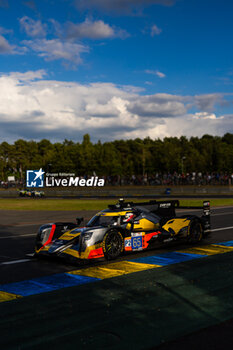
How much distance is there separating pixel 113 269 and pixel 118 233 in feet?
3.95

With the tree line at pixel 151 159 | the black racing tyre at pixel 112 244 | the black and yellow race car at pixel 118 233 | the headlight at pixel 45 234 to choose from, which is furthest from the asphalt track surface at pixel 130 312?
the tree line at pixel 151 159

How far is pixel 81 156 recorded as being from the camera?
291 feet

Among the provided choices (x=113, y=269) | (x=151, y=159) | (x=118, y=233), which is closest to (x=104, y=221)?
(x=118, y=233)

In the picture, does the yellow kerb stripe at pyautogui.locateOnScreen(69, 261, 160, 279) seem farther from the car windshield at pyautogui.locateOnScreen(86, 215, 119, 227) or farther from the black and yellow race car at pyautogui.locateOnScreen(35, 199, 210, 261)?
the car windshield at pyautogui.locateOnScreen(86, 215, 119, 227)

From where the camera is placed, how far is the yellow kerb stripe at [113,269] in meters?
8.22

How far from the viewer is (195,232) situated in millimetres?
12055

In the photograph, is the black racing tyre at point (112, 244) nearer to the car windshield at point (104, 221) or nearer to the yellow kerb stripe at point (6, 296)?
the car windshield at point (104, 221)

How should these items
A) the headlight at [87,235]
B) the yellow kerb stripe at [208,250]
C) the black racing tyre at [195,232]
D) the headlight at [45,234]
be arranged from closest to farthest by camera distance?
the headlight at [87,235] < the headlight at [45,234] < the yellow kerb stripe at [208,250] < the black racing tyre at [195,232]

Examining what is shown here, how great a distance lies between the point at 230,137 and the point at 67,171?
68401 millimetres

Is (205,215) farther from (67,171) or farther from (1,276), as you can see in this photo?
(67,171)

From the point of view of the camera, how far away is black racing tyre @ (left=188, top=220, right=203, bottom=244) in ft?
39.0

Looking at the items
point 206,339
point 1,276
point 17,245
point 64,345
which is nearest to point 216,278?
point 206,339

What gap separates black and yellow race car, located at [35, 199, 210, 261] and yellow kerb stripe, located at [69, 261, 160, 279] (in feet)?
1.19

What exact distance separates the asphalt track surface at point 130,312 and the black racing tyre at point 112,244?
2.85 feet
